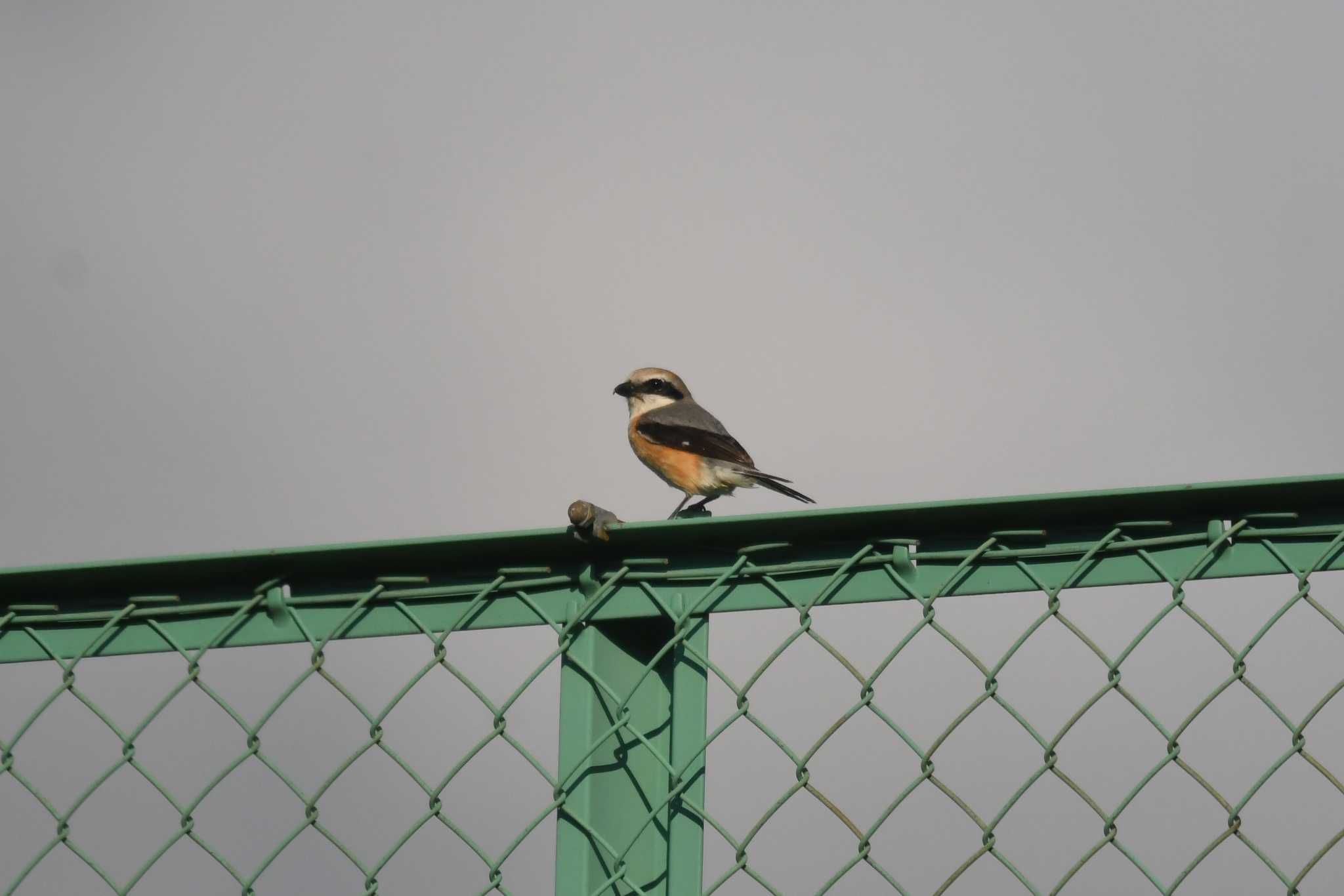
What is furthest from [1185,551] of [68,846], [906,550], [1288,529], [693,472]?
[693,472]

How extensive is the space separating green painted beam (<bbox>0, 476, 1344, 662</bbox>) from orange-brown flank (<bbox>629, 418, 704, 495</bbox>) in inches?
194

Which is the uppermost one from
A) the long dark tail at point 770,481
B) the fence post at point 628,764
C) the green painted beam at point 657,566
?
the long dark tail at point 770,481

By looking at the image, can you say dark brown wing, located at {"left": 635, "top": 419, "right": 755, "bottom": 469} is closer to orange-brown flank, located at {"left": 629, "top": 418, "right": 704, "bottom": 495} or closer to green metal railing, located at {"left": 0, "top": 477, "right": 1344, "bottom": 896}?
orange-brown flank, located at {"left": 629, "top": 418, "right": 704, "bottom": 495}

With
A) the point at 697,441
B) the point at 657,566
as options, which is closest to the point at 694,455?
the point at 697,441

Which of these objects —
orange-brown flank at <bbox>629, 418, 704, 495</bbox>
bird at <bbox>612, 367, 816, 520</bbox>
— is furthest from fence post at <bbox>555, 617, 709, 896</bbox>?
orange-brown flank at <bbox>629, 418, 704, 495</bbox>

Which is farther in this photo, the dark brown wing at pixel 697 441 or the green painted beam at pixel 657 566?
the dark brown wing at pixel 697 441

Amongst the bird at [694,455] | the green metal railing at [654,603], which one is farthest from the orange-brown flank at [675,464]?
the green metal railing at [654,603]

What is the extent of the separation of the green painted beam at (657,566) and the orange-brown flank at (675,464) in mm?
4925

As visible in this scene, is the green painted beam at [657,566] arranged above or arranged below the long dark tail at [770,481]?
below

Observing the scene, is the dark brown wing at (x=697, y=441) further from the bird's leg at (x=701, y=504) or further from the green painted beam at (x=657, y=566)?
the green painted beam at (x=657, y=566)

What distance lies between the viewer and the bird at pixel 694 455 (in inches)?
280

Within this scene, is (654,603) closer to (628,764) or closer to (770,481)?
(628,764)

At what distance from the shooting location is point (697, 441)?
7.25 metres

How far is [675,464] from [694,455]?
0.11 m
